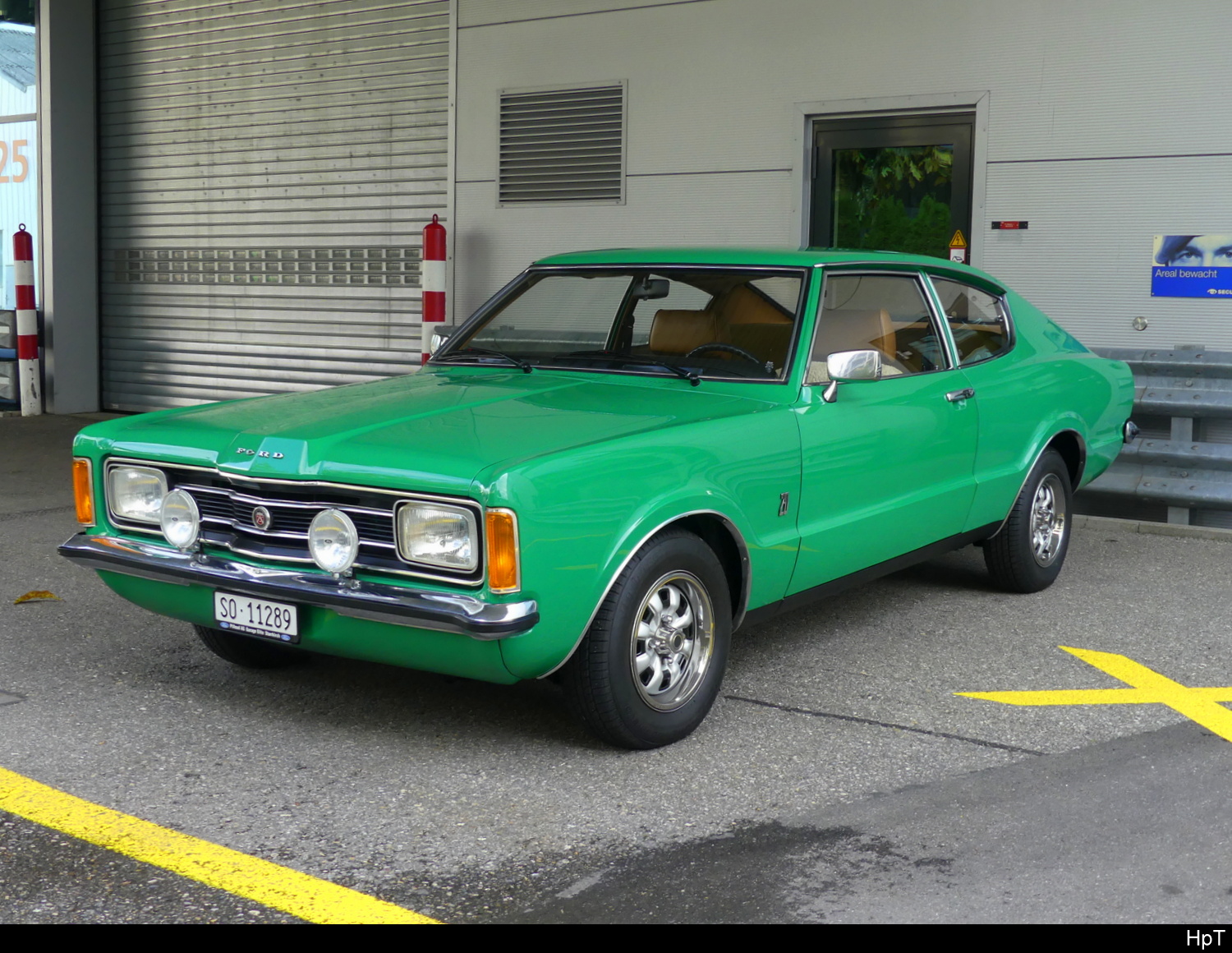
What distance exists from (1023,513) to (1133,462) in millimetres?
2492

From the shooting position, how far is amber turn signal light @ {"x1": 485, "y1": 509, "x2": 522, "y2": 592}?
3607 mm

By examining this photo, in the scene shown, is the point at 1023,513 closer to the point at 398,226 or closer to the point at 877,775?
the point at 877,775

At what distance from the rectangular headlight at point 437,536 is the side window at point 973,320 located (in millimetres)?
2763

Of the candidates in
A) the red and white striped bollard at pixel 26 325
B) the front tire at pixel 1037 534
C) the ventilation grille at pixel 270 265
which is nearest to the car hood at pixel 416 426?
the front tire at pixel 1037 534

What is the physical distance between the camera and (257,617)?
4.02 metres

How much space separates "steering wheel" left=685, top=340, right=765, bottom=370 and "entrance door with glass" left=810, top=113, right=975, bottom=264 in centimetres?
452

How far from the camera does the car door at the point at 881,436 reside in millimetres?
4715

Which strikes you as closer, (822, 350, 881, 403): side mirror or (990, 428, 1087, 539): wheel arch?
(822, 350, 881, 403): side mirror

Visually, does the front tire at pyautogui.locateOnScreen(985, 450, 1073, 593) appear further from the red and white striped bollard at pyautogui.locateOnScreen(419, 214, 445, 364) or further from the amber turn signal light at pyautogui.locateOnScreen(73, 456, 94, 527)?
the red and white striped bollard at pyautogui.locateOnScreen(419, 214, 445, 364)

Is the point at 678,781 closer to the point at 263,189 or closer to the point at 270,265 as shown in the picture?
the point at 270,265

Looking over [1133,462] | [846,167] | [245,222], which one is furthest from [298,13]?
[1133,462]

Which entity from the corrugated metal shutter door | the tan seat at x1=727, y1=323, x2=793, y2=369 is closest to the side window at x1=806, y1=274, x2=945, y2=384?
the tan seat at x1=727, y1=323, x2=793, y2=369

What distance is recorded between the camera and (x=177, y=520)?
13.8 feet

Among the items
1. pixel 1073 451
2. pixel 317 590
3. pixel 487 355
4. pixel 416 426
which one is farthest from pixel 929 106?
pixel 317 590
